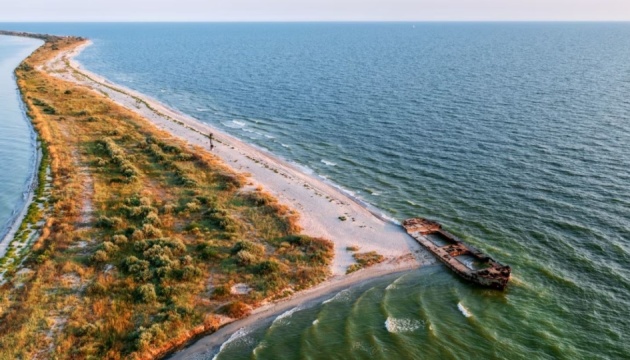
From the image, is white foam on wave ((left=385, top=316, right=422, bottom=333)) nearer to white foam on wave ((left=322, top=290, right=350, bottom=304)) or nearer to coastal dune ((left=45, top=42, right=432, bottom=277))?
white foam on wave ((left=322, top=290, right=350, bottom=304))

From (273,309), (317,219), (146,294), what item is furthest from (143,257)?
(317,219)

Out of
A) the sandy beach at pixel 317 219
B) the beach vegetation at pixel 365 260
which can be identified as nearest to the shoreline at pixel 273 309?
the sandy beach at pixel 317 219

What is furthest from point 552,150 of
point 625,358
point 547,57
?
point 547,57

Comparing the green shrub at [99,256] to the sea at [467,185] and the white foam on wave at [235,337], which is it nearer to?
the white foam on wave at [235,337]

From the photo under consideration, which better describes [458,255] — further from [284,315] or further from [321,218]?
[284,315]

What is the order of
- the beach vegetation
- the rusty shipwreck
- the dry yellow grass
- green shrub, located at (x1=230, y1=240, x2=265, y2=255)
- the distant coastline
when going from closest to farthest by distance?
the dry yellow grass, the rusty shipwreck, the distant coastline, the beach vegetation, green shrub, located at (x1=230, y1=240, x2=265, y2=255)

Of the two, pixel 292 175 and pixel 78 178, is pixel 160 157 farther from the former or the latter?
pixel 292 175

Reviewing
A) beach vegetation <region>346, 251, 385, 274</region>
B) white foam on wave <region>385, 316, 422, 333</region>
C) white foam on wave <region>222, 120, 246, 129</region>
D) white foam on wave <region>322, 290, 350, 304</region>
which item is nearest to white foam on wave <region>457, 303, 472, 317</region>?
white foam on wave <region>385, 316, 422, 333</region>
